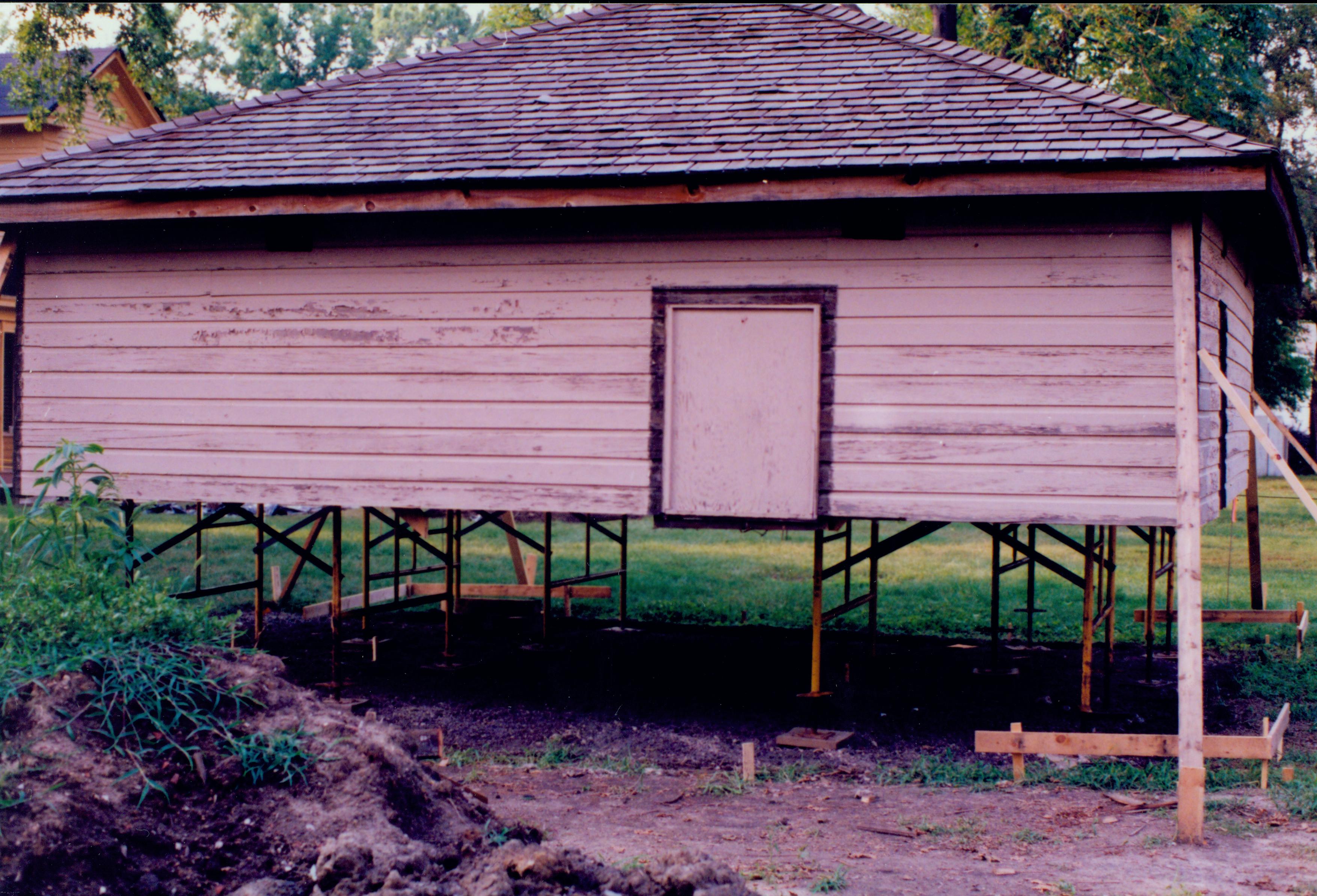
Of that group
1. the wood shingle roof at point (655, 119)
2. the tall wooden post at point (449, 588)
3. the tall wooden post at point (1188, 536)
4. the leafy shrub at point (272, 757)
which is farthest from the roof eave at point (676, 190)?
the leafy shrub at point (272, 757)

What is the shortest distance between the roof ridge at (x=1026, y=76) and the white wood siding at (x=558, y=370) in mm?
711

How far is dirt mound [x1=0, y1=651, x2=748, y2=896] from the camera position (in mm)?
4359

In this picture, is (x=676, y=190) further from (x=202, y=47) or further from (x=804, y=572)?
(x=202, y=47)

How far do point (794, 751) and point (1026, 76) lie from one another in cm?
538

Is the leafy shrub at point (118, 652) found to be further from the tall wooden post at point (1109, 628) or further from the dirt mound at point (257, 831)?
the tall wooden post at point (1109, 628)

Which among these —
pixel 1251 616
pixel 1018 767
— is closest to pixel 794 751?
pixel 1018 767

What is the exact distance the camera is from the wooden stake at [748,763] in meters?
7.21

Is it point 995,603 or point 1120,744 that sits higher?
point 995,603

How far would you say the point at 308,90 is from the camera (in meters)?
10.1

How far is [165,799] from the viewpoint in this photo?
4762mm

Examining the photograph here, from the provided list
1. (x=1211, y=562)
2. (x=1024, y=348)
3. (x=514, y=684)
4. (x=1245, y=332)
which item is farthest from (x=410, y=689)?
(x=1211, y=562)

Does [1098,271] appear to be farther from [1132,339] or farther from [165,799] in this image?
[165,799]

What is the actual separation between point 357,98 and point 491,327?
3.00m

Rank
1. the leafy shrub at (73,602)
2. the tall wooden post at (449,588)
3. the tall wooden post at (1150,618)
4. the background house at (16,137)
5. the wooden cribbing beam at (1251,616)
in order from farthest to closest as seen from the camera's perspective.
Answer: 1. the background house at (16,137)
2. the wooden cribbing beam at (1251,616)
3. the tall wooden post at (449,588)
4. the tall wooden post at (1150,618)
5. the leafy shrub at (73,602)
